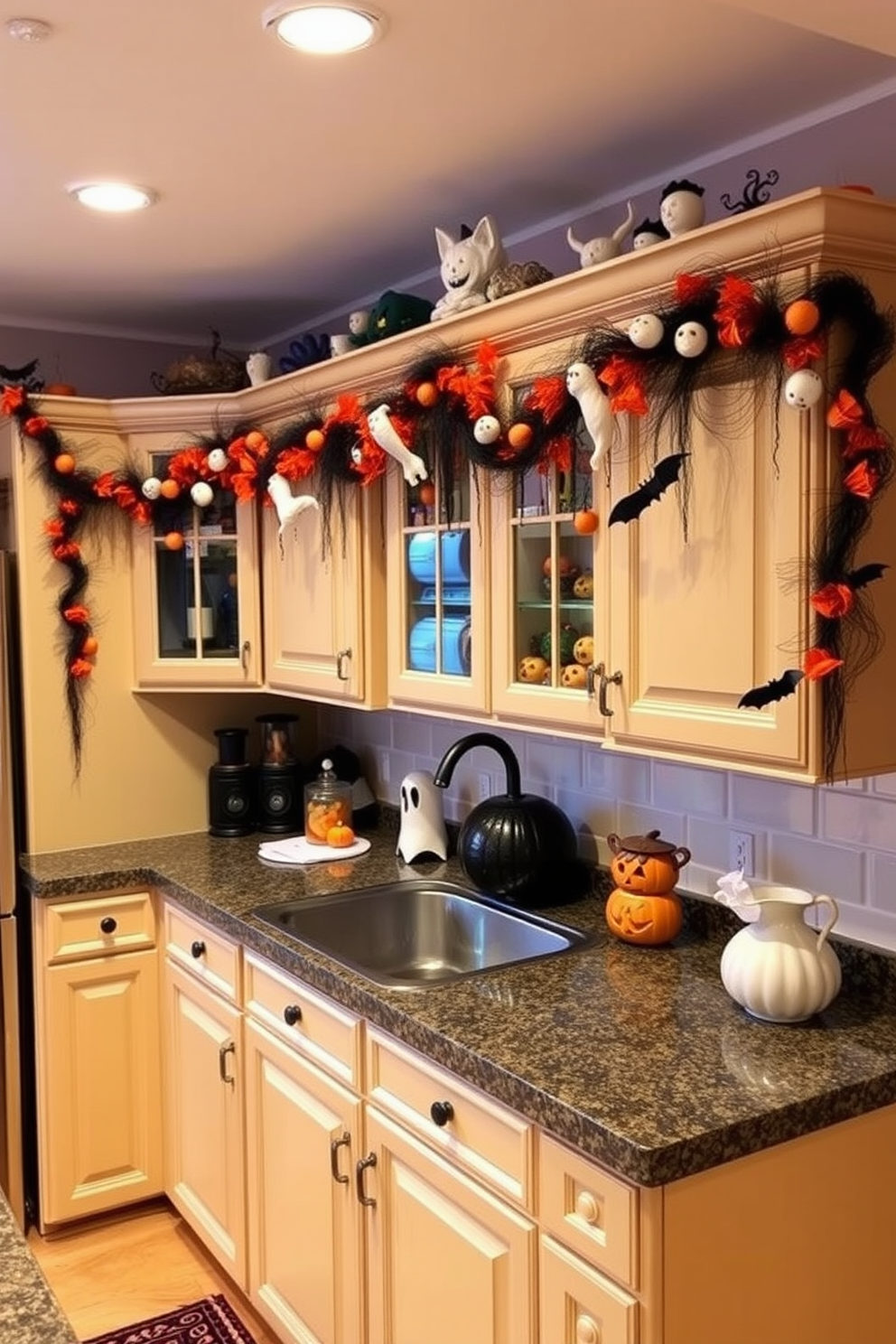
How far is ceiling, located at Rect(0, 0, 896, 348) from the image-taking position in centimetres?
176

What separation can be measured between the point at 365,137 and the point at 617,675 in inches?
42.5

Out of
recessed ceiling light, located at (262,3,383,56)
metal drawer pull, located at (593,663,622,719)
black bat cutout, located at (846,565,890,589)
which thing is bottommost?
metal drawer pull, located at (593,663,622,719)

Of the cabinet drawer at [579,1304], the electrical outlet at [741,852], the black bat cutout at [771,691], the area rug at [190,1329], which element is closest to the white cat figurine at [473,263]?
the black bat cutout at [771,691]

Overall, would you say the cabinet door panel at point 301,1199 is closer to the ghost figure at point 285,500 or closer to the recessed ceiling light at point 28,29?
the ghost figure at point 285,500

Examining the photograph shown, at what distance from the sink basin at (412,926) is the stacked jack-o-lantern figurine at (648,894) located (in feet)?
0.93

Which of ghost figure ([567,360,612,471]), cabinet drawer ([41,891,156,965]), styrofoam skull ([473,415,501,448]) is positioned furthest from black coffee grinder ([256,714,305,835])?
ghost figure ([567,360,612,471])

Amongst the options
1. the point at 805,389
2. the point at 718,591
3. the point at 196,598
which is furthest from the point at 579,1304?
the point at 196,598

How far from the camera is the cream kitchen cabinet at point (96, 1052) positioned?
9.64ft

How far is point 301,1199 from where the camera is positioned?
2336mm

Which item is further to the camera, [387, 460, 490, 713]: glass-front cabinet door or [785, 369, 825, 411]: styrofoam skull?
[387, 460, 490, 713]: glass-front cabinet door

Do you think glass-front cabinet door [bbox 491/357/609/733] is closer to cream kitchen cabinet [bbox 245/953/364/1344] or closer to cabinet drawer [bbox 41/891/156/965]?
cream kitchen cabinet [bbox 245/953/364/1344]

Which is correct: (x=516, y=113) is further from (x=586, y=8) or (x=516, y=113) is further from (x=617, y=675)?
(x=617, y=675)

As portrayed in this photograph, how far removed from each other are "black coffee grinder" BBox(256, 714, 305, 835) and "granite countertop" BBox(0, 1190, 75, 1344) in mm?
1910

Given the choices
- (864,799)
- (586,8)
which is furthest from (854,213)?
(864,799)
